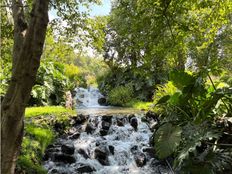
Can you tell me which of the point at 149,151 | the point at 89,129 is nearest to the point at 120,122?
the point at 89,129

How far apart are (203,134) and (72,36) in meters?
3.81

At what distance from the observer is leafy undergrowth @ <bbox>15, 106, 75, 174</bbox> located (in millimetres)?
5621

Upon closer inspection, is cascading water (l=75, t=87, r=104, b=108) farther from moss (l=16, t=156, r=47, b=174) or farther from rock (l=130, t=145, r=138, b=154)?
moss (l=16, t=156, r=47, b=174)

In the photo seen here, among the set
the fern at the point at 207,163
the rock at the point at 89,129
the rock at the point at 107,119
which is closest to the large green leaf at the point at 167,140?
the fern at the point at 207,163

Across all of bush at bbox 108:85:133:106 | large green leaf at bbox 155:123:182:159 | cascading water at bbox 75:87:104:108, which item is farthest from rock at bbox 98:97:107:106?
large green leaf at bbox 155:123:182:159

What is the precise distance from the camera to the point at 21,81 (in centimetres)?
314

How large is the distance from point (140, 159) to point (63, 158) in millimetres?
1861

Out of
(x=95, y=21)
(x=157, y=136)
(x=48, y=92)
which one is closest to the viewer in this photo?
(x=157, y=136)

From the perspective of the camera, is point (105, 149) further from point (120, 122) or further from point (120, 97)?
point (120, 97)

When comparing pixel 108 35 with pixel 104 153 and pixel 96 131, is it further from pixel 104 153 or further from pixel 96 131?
pixel 104 153

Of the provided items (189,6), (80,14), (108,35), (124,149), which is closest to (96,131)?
(124,149)

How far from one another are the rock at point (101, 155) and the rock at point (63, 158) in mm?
635

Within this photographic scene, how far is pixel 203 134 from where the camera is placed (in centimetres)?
423

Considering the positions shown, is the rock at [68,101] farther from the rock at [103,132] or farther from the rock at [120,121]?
the rock at [103,132]
